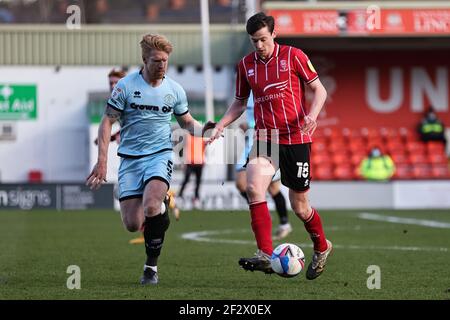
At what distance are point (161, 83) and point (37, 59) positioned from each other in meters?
24.7

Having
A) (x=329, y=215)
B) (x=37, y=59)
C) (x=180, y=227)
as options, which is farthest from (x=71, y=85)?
(x=180, y=227)

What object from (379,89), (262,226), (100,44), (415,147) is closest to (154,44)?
(262,226)

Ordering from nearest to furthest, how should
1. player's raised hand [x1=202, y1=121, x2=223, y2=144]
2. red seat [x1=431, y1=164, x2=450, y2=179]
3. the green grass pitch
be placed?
the green grass pitch → player's raised hand [x1=202, y1=121, x2=223, y2=144] → red seat [x1=431, y1=164, x2=450, y2=179]

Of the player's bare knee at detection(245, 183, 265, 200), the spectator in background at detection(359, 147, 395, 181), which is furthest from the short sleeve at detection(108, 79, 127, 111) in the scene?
the spectator in background at detection(359, 147, 395, 181)

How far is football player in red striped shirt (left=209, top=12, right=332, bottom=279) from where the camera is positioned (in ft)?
28.7

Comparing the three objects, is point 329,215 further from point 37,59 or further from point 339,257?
point 37,59

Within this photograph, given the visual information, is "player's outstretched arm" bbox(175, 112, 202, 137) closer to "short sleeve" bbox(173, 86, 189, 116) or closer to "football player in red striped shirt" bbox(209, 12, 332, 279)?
"short sleeve" bbox(173, 86, 189, 116)

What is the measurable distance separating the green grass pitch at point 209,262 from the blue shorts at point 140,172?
31.1 inches

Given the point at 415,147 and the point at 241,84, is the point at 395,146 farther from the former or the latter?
the point at 241,84

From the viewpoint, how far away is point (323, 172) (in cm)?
2966

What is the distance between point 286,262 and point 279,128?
45.8 inches

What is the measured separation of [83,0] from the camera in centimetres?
3659

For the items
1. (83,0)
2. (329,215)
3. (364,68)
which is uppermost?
(83,0)

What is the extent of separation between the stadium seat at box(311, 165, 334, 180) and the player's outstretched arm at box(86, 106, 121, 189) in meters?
20.8
